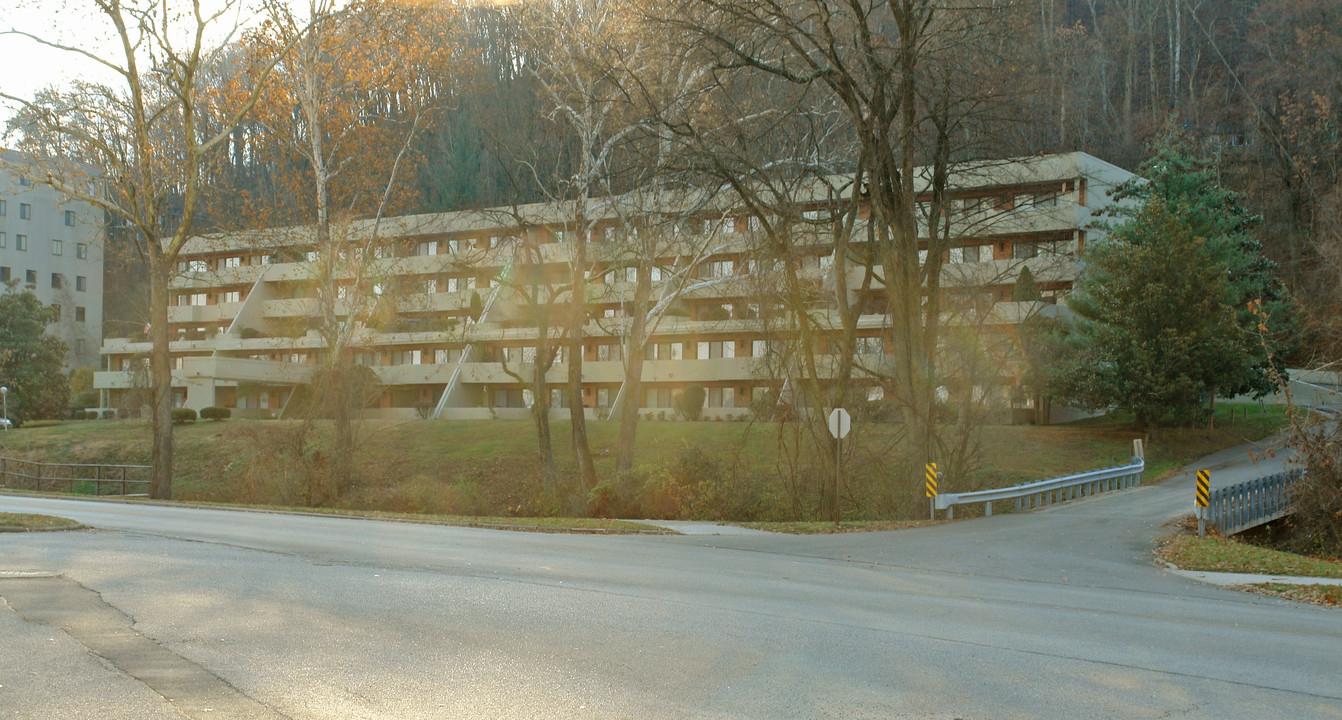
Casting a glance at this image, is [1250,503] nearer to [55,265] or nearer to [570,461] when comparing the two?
[570,461]

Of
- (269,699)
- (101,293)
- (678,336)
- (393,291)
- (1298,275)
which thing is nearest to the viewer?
(269,699)

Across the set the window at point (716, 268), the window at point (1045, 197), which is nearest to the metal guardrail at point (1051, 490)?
the window at point (1045, 197)

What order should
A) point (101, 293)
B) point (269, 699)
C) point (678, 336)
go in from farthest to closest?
1. point (101, 293)
2. point (678, 336)
3. point (269, 699)

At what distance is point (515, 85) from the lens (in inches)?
2419

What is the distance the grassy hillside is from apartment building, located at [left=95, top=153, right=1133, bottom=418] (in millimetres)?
3772

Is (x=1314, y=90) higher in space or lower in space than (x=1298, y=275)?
higher

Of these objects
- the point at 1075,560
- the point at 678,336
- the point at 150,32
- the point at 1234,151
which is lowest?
the point at 1075,560

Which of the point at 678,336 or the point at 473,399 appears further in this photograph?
the point at 473,399

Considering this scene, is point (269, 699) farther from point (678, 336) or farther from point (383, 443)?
point (678, 336)

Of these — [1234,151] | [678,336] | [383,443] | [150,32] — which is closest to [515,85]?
[678,336]

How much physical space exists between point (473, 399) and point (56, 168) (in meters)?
36.3

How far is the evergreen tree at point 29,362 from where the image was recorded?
2719 inches

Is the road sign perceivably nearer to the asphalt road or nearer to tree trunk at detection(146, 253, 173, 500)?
the asphalt road

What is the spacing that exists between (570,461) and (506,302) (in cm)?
2268
